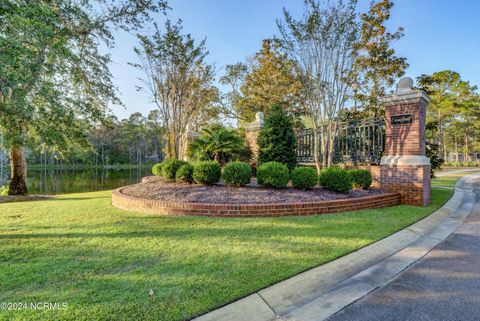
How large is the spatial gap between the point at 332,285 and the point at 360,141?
7146mm

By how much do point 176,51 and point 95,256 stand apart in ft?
23.5

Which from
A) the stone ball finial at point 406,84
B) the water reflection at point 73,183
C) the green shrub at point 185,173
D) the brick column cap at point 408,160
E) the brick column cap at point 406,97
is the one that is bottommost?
the water reflection at point 73,183

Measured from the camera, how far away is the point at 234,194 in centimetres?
560

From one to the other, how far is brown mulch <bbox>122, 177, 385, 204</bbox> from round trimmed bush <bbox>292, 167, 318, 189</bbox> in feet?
0.56

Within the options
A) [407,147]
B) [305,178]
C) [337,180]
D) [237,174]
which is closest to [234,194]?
[237,174]

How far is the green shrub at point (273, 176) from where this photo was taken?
5.99 m

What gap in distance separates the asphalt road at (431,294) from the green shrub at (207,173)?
4.56 m

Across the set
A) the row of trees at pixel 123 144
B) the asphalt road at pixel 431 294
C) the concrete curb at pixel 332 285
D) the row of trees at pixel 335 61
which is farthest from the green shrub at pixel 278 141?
the row of trees at pixel 123 144

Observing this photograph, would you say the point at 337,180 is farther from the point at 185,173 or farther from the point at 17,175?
the point at 17,175

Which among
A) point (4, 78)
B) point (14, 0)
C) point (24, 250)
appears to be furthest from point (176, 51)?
point (24, 250)

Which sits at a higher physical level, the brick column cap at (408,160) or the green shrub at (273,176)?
the brick column cap at (408,160)

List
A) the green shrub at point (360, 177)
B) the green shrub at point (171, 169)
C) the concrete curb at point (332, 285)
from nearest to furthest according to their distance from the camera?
the concrete curb at point (332, 285) → the green shrub at point (360, 177) → the green shrub at point (171, 169)

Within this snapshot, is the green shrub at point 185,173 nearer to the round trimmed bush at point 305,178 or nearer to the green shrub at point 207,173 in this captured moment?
the green shrub at point 207,173

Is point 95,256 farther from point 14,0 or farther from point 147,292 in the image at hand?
point 14,0
